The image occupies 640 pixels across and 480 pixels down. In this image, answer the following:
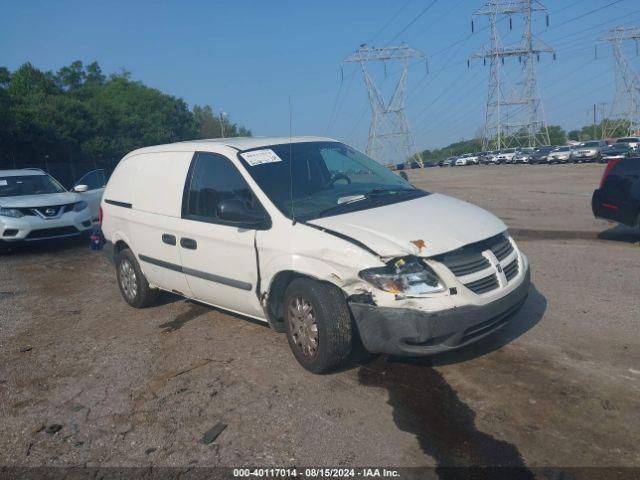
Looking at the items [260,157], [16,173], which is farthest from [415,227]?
[16,173]

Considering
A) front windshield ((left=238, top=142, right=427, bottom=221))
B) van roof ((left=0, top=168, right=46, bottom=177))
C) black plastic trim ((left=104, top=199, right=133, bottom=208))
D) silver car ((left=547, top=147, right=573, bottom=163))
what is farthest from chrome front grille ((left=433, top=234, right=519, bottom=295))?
silver car ((left=547, top=147, right=573, bottom=163))

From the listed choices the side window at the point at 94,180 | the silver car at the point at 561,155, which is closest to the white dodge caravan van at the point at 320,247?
the side window at the point at 94,180

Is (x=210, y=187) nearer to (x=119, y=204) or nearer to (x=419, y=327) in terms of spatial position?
(x=119, y=204)

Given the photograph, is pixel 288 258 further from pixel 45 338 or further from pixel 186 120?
pixel 186 120

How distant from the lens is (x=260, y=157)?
17.0 feet

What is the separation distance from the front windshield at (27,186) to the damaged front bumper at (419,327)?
962cm

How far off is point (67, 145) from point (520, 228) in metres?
29.5

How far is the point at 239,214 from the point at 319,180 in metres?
0.97

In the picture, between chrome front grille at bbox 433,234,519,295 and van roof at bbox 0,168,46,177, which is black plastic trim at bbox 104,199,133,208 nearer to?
chrome front grille at bbox 433,234,519,295

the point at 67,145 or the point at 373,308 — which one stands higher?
the point at 67,145

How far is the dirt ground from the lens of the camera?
11.1 ft

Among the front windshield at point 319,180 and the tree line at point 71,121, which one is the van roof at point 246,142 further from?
the tree line at point 71,121

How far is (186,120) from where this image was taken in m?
52.7

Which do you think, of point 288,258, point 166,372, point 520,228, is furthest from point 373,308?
point 520,228
